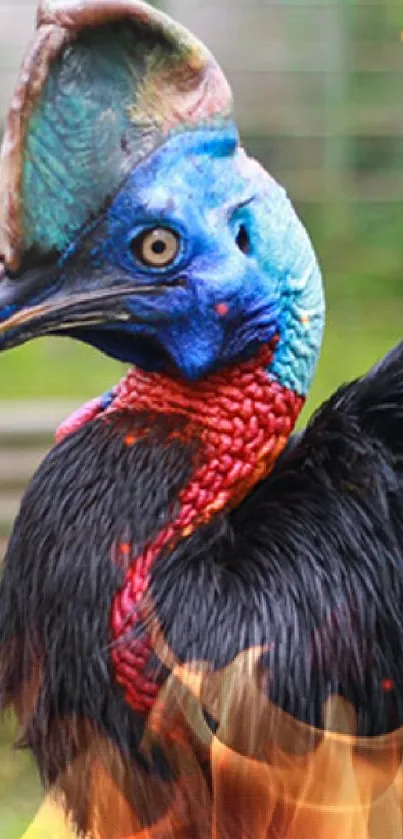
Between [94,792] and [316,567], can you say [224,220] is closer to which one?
[316,567]

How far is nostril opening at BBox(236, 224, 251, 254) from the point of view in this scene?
0.99m

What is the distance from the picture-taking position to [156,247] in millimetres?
950

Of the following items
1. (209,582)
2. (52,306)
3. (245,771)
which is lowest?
(245,771)

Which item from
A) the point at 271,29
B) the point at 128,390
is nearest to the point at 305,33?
the point at 271,29

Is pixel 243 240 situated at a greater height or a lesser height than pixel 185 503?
greater

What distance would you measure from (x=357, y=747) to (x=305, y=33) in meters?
1.67

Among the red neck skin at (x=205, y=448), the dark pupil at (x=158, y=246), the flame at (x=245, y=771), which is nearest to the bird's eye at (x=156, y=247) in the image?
the dark pupil at (x=158, y=246)

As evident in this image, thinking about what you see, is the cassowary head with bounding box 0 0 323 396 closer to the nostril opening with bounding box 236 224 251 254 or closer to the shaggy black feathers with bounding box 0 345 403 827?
the nostril opening with bounding box 236 224 251 254

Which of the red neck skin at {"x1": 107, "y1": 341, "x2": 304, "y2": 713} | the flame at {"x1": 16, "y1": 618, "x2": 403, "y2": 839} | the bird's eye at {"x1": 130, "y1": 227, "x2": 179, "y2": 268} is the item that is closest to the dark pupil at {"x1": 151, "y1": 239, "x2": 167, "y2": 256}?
the bird's eye at {"x1": 130, "y1": 227, "x2": 179, "y2": 268}

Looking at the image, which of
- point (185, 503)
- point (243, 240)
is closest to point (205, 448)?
point (185, 503)

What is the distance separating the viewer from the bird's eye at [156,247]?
0.95 m

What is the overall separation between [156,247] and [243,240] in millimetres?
71

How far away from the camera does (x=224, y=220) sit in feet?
3.17

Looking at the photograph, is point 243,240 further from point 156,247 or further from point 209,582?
point 209,582
